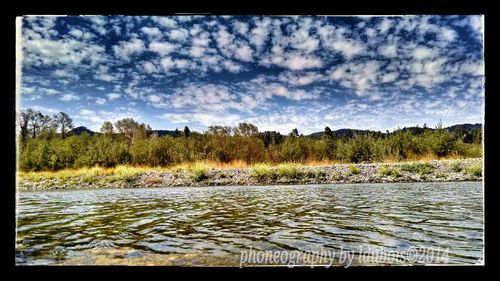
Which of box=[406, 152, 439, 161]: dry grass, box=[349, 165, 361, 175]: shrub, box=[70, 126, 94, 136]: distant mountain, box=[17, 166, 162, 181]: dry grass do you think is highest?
box=[70, 126, 94, 136]: distant mountain

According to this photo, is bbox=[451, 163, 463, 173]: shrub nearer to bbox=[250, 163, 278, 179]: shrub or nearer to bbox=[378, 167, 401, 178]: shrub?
bbox=[378, 167, 401, 178]: shrub

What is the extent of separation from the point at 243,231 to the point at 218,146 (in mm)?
9176

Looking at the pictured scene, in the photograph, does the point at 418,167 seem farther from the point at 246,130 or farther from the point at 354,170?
the point at 246,130

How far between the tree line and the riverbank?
156 cm

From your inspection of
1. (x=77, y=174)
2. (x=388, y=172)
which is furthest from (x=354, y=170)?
(x=77, y=174)

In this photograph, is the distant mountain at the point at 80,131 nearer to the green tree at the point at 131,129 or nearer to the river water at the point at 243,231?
the green tree at the point at 131,129

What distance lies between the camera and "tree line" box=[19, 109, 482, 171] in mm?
10500

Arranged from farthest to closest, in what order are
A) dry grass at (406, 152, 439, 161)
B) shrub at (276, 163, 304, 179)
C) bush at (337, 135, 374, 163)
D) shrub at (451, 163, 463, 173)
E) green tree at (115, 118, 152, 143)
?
green tree at (115, 118, 152, 143) < bush at (337, 135, 374, 163) < dry grass at (406, 152, 439, 161) < shrub at (276, 163, 304, 179) < shrub at (451, 163, 463, 173)

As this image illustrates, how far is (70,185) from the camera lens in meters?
8.63

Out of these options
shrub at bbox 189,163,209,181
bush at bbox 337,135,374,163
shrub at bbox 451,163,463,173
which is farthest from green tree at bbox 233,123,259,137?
shrub at bbox 451,163,463,173

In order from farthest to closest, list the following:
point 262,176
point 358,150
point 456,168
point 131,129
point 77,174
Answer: point 131,129
point 358,150
point 77,174
point 262,176
point 456,168

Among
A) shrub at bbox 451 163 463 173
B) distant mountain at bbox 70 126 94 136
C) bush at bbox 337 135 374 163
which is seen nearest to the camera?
shrub at bbox 451 163 463 173

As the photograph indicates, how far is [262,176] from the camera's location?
28.9 feet

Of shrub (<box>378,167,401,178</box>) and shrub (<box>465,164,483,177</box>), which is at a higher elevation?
shrub (<box>465,164,483,177</box>)
